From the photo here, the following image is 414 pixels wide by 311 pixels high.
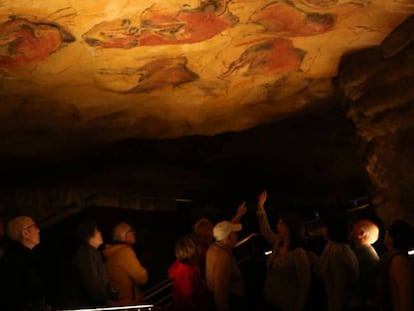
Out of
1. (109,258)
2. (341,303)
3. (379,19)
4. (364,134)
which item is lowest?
(341,303)

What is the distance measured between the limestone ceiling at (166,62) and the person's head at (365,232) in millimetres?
2307

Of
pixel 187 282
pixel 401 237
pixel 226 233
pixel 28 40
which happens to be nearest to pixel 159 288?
pixel 187 282

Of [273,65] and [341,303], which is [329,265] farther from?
[273,65]

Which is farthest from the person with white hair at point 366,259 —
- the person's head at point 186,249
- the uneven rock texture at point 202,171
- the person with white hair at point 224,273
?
the uneven rock texture at point 202,171

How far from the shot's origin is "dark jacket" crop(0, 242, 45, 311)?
14.8 ft

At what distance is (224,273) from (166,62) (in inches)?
113

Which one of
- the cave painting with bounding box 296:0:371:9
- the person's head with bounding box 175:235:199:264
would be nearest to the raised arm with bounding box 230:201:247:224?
the person's head with bounding box 175:235:199:264

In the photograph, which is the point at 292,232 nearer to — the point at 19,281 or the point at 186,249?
the point at 186,249

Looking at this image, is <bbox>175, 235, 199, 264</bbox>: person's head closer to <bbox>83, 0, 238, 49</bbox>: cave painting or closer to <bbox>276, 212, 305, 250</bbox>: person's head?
<bbox>276, 212, 305, 250</bbox>: person's head

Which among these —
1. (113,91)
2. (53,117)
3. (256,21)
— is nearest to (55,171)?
(53,117)

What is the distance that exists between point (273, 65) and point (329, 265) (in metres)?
3.08

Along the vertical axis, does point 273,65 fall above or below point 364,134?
above

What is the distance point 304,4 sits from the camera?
6023mm

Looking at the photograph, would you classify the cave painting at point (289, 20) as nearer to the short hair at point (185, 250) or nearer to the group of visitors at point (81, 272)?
the short hair at point (185, 250)
